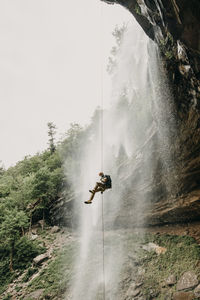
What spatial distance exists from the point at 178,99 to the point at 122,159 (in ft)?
23.0

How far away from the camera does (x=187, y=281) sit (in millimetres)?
7012

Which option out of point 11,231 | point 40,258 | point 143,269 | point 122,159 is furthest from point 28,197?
point 143,269

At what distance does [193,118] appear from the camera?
830 centimetres

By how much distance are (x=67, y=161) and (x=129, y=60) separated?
45.5 ft

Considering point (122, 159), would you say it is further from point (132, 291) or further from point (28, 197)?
point (28, 197)

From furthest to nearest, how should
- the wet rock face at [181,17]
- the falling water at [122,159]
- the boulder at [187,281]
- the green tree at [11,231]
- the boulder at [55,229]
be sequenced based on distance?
1. the boulder at [55,229]
2. the green tree at [11,231]
3. the falling water at [122,159]
4. the boulder at [187,281]
5. the wet rock face at [181,17]

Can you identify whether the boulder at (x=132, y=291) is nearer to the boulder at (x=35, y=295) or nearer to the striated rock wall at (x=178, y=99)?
the striated rock wall at (x=178, y=99)

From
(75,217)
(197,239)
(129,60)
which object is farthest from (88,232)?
(129,60)

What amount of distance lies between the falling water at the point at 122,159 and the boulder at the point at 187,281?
2.99 m

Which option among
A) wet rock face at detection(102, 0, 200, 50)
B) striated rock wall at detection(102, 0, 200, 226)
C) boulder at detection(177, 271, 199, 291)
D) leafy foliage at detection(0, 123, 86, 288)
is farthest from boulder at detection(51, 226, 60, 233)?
wet rock face at detection(102, 0, 200, 50)

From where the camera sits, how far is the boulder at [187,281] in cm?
681

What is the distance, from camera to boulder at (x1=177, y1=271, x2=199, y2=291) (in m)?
6.81

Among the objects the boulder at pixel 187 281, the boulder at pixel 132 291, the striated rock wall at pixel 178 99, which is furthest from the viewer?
the boulder at pixel 132 291

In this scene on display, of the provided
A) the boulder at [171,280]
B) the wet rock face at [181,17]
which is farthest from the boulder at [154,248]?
the wet rock face at [181,17]
